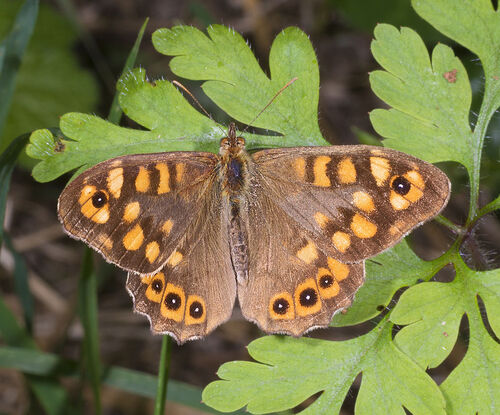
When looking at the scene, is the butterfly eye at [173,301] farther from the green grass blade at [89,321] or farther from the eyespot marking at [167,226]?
the green grass blade at [89,321]

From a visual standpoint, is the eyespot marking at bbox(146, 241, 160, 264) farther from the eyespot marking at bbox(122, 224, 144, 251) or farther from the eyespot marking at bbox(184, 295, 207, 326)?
the eyespot marking at bbox(184, 295, 207, 326)

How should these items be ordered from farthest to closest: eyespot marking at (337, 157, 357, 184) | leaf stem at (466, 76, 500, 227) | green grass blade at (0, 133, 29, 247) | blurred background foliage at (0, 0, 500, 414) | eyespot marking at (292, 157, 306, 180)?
1. blurred background foliage at (0, 0, 500, 414)
2. green grass blade at (0, 133, 29, 247)
3. leaf stem at (466, 76, 500, 227)
4. eyespot marking at (292, 157, 306, 180)
5. eyespot marking at (337, 157, 357, 184)

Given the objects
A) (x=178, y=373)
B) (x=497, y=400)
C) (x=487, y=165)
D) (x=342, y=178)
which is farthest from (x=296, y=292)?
(x=178, y=373)

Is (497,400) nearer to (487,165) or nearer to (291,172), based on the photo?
(291,172)

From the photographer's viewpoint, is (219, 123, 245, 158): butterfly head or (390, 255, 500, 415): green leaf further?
(219, 123, 245, 158): butterfly head

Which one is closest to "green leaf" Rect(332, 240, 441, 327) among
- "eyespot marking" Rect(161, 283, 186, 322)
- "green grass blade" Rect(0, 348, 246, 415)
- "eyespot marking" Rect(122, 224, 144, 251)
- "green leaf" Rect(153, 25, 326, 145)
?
"eyespot marking" Rect(161, 283, 186, 322)
